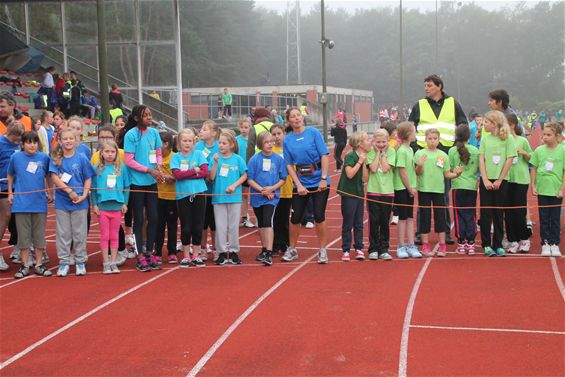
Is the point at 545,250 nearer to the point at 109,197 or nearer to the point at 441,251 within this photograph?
the point at 441,251

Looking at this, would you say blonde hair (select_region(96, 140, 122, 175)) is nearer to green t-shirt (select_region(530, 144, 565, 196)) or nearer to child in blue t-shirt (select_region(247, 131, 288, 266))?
child in blue t-shirt (select_region(247, 131, 288, 266))

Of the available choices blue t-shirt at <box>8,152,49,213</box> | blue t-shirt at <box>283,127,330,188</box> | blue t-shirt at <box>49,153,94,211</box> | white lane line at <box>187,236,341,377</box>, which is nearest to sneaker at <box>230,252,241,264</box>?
white lane line at <box>187,236,341,377</box>

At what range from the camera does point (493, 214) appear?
9.30 meters

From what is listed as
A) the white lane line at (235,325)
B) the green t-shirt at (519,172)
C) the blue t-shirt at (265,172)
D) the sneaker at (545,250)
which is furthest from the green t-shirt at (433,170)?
the white lane line at (235,325)

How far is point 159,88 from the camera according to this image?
953 inches

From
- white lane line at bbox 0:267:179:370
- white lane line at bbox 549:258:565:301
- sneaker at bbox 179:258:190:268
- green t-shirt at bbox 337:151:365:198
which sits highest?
green t-shirt at bbox 337:151:365:198

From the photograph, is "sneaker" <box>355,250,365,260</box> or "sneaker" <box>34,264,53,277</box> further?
"sneaker" <box>355,250,365,260</box>

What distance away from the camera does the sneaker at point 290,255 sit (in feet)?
30.1

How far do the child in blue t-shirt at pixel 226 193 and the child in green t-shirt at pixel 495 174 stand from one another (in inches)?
117

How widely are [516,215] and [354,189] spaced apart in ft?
6.79

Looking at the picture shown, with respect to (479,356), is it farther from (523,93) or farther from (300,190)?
(523,93)

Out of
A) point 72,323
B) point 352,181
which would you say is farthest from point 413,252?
point 72,323

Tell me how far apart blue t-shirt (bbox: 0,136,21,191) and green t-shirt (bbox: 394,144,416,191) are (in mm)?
4636

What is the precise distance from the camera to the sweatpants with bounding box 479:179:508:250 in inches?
365
